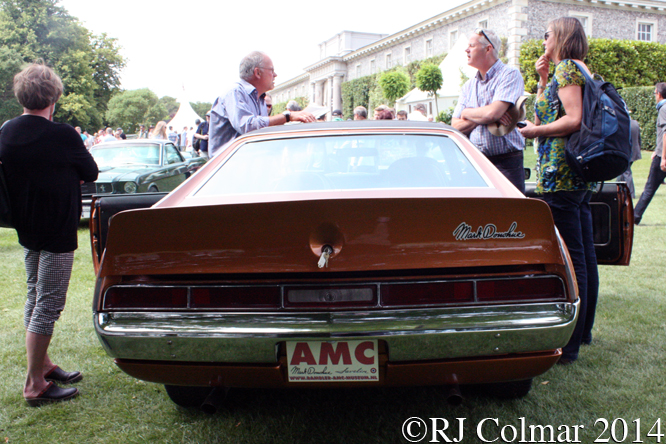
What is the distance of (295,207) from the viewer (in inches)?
75.0

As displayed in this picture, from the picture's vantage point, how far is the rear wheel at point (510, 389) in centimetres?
268

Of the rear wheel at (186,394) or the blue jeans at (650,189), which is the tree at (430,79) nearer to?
the blue jeans at (650,189)

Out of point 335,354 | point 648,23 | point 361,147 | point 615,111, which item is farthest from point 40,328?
point 648,23

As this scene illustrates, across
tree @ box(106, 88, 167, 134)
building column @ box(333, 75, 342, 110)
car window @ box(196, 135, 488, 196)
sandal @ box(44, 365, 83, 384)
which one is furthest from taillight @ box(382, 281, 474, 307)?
tree @ box(106, 88, 167, 134)

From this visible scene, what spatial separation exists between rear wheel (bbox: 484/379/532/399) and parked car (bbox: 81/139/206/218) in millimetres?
6925

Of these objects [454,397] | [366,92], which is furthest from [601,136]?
[366,92]

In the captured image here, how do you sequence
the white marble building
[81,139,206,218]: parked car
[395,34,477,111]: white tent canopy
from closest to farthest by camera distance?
[81,139,206,218]: parked car < [395,34,477,111]: white tent canopy < the white marble building

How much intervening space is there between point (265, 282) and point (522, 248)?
0.95m

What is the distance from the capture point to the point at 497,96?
3.65 meters

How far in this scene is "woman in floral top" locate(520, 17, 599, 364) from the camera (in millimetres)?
3031

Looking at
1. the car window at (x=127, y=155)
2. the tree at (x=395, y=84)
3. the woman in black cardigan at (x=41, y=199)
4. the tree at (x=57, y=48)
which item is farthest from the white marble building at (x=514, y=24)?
the woman in black cardigan at (x=41, y=199)

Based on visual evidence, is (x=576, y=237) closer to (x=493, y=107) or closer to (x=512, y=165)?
(x=512, y=165)

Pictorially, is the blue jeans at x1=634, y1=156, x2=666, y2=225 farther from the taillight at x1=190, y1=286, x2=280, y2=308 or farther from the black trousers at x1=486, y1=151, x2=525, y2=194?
the taillight at x1=190, y1=286, x2=280, y2=308

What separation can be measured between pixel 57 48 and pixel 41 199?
170 feet
